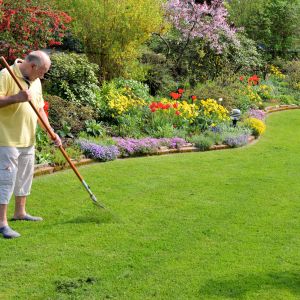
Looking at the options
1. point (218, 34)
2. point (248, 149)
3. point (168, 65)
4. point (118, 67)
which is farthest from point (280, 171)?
point (218, 34)

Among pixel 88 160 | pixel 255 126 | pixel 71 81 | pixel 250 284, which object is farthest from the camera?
pixel 255 126

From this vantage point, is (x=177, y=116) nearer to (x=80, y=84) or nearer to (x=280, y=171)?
(x=80, y=84)

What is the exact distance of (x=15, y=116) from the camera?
16.7 feet

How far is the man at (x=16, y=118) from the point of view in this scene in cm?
497

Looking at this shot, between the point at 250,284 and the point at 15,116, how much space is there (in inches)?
101

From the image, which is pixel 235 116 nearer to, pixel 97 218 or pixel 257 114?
pixel 257 114

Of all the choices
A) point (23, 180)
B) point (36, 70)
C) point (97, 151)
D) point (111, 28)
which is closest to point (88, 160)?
point (97, 151)

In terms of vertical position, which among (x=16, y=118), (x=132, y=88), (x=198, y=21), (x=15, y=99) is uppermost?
(x=198, y=21)

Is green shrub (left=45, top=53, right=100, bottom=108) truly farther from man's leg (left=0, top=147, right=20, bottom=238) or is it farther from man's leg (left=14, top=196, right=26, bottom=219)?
man's leg (left=0, top=147, right=20, bottom=238)

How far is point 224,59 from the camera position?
17516 millimetres

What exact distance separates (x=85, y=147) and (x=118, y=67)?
5242mm

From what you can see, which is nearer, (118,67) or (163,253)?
(163,253)

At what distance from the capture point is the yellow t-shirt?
502 cm

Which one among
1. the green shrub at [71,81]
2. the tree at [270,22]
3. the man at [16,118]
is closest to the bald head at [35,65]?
the man at [16,118]
